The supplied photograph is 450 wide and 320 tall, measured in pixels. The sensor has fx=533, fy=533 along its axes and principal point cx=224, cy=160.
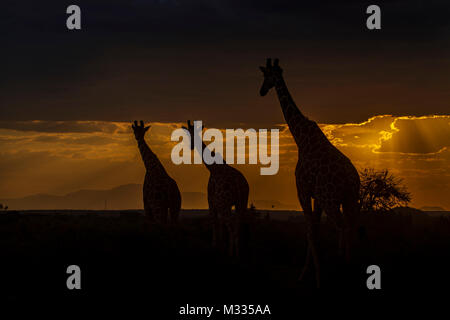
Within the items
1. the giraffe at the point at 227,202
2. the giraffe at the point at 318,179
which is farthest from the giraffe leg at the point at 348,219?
the giraffe at the point at 227,202

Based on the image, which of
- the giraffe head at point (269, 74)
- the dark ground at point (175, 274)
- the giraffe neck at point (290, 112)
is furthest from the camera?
the giraffe head at point (269, 74)

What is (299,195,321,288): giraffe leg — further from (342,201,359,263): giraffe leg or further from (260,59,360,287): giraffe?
(342,201,359,263): giraffe leg

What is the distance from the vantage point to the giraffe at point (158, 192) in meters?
19.9

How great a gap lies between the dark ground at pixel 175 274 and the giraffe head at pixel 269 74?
563cm

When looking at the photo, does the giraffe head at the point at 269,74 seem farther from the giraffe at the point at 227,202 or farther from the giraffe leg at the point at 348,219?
the giraffe leg at the point at 348,219

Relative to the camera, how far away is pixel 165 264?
15.5 metres

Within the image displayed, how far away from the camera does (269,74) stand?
16922 millimetres

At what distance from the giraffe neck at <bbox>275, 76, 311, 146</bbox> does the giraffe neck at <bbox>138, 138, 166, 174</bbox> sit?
20.6 ft

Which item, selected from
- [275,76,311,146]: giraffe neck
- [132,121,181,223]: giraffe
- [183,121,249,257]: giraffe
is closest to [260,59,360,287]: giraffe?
[275,76,311,146]: giraffe neck

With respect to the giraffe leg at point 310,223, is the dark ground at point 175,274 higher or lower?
lower

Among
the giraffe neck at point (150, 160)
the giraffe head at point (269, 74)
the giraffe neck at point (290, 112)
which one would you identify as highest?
the giraffe head at point (269, 74)

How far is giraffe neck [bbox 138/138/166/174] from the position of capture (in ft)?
67.8

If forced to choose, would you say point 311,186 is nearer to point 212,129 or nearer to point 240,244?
point 240,244
